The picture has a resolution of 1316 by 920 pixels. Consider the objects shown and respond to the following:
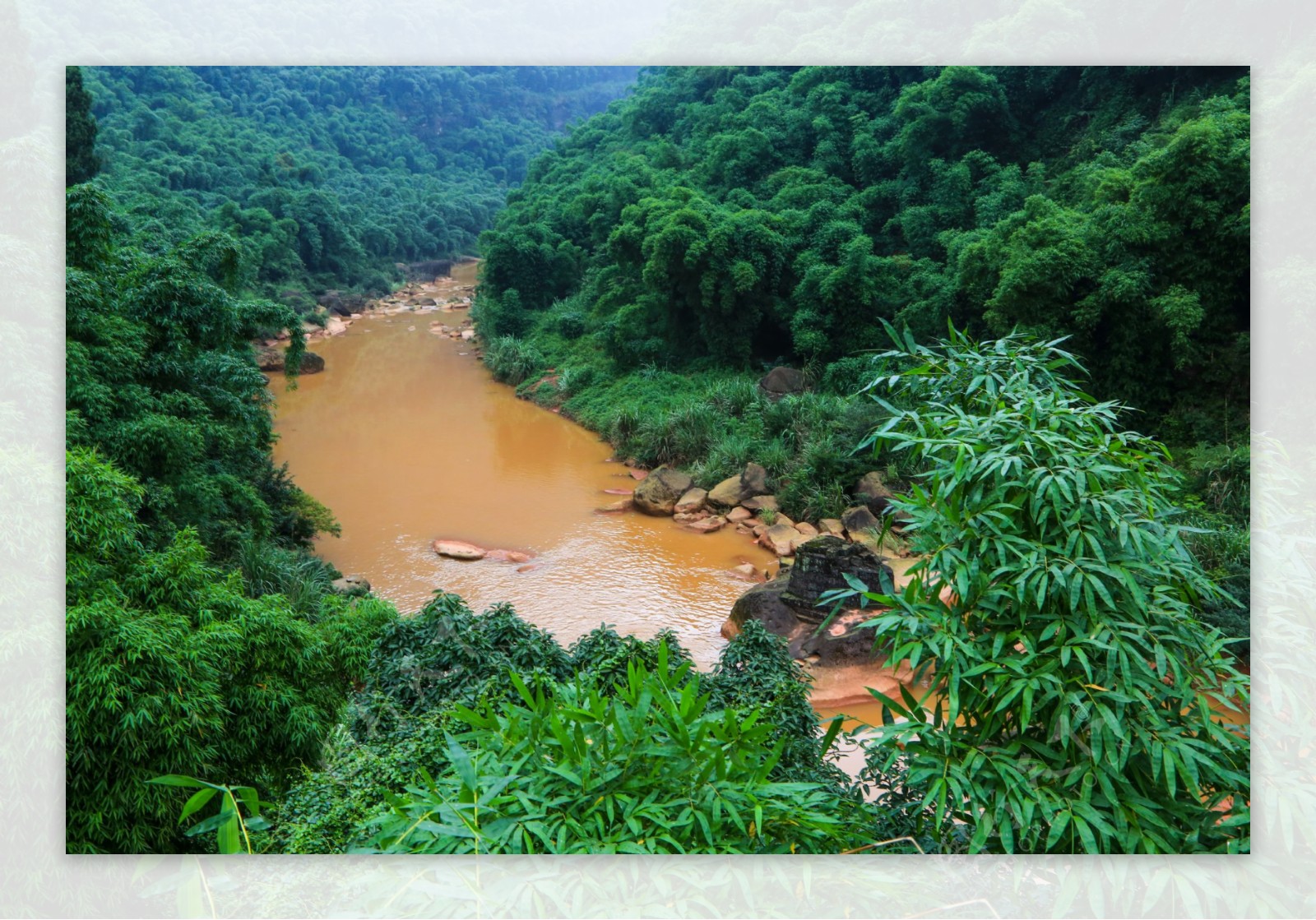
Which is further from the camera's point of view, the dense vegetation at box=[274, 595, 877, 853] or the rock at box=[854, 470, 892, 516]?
the rock at box=[854, 470, 892, 516]

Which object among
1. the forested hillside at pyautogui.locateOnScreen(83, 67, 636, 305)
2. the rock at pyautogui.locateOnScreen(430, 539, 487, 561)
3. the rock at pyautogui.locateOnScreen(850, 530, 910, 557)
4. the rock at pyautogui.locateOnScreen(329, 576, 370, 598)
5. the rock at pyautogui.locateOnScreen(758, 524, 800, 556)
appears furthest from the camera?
the forested hillside at pyautogui.locateOnScreen(83, 67, 636, 305)

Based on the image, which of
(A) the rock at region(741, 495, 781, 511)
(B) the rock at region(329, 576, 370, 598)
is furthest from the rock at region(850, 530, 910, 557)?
(B) the rock at region(329, 576, 370, 598)

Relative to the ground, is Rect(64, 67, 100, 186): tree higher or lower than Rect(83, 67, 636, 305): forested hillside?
lower

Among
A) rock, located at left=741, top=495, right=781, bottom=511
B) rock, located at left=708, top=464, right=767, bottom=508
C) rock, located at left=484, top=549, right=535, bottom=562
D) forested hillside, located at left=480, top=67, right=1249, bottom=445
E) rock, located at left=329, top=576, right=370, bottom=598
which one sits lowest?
rock, located at left=329, top=576, right=370, bottom=598

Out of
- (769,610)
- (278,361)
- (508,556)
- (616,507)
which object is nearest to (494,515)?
(508,556)

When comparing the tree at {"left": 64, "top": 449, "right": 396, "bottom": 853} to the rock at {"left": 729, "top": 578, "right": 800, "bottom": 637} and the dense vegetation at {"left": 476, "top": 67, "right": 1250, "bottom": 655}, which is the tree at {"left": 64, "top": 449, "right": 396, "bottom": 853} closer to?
the dense vegetation at {"left": 476, "top": 67, "right": 1250, "bottom": 655}

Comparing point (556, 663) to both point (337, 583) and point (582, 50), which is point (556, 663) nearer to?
point (582, 50)

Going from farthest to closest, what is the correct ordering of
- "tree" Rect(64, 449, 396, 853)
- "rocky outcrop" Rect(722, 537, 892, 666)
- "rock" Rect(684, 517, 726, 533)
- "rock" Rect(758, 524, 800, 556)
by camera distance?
"rock" Rect(684, 517, 726, 533) → "rock" Rect(758, 524, 800, 556) → "rocky outcrop" Rect(722, 537, 892, 666) → "tree" Rect(64, 449, 396, 853)
